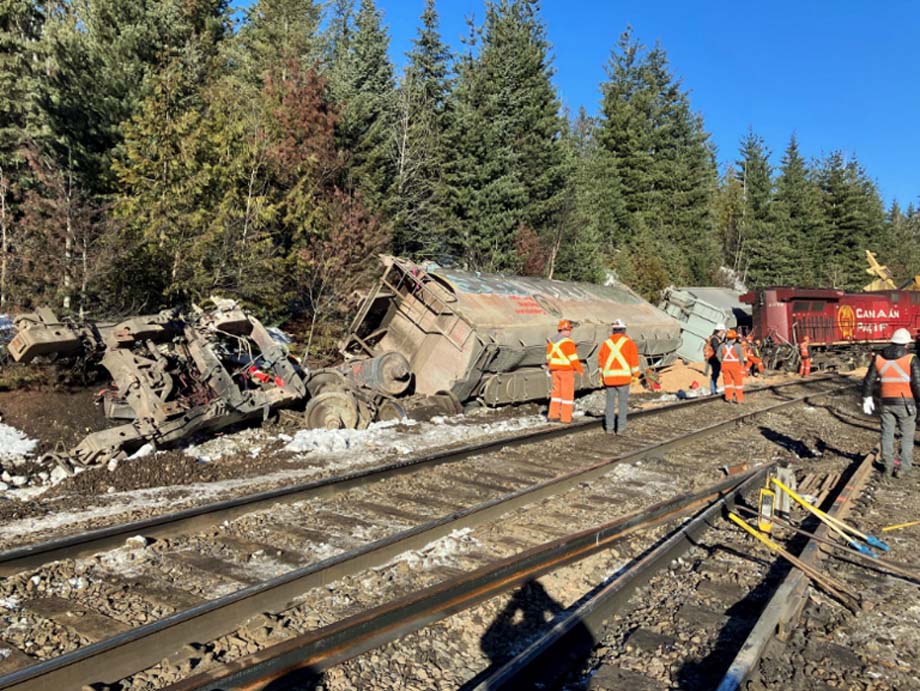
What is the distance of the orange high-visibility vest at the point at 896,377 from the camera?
8336 millimetres

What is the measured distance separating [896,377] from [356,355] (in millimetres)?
9107

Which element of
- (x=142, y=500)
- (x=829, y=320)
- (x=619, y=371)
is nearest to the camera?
(x=142, y=500)

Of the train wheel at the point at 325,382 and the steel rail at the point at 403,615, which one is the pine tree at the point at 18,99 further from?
the steel rail at the point at 403,615

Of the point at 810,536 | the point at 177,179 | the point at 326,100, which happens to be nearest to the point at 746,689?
the point at 810,536

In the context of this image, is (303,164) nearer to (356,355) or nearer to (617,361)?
(356,355)

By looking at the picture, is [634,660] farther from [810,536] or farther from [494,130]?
[494,130]

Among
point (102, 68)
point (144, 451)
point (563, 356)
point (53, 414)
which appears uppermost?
point (102, 68)

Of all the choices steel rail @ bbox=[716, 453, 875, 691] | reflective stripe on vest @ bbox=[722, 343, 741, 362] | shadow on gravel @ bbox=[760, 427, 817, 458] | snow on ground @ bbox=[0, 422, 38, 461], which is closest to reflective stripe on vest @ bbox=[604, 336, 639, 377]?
shadow on gravel @ bbox=[760, 427, 817, 458]

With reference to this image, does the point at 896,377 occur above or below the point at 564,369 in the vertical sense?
above

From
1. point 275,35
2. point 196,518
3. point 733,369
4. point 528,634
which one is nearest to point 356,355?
point 733,369

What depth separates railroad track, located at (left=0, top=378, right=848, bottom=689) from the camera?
3.58m

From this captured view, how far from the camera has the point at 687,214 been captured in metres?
41.9

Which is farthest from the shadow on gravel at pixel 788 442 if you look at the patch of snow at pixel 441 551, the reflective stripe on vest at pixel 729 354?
the patch of snow at pixel 441 551

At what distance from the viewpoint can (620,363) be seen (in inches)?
413
